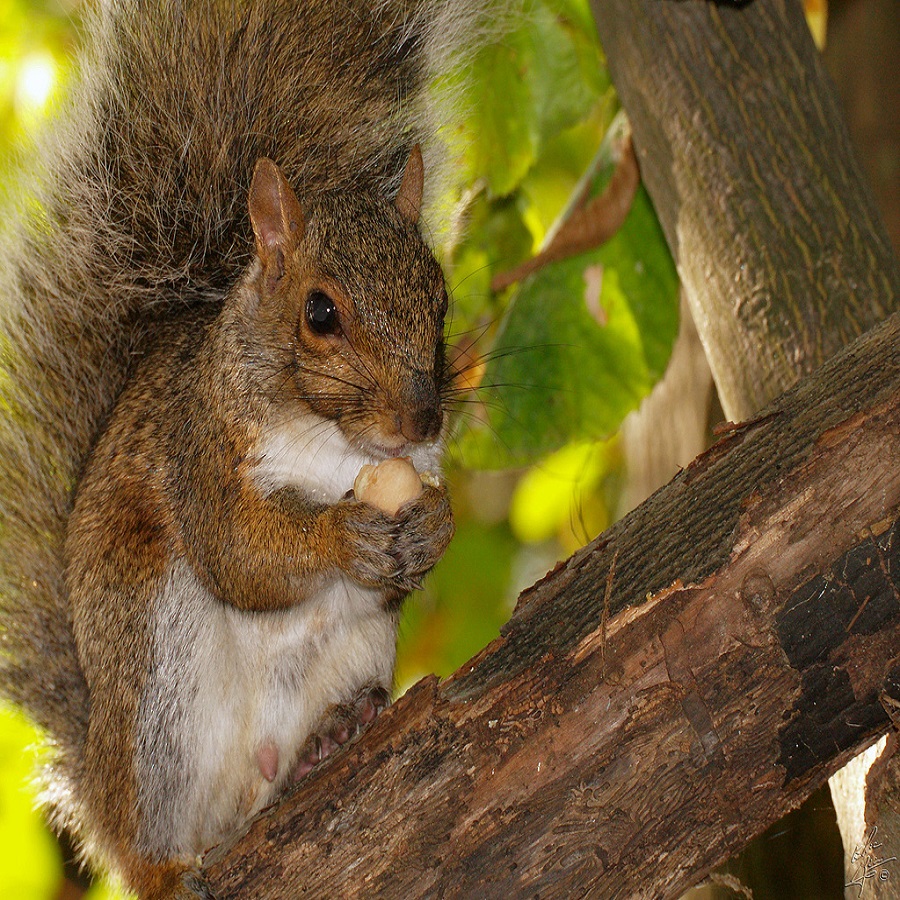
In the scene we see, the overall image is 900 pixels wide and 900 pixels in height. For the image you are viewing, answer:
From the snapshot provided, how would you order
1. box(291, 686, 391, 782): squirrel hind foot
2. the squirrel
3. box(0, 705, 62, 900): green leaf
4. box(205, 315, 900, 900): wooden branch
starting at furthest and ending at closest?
box(0, 705, 62, 900): green leaf → box(291, 686, 391, 782): squirrel hind foot → the squirrel → box(205, 315, 900, 900): wooden branch

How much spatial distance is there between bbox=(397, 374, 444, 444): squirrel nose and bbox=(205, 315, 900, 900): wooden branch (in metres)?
0.44

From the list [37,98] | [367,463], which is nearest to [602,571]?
[367,463]

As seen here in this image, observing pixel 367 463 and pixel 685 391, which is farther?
pixel 685 391

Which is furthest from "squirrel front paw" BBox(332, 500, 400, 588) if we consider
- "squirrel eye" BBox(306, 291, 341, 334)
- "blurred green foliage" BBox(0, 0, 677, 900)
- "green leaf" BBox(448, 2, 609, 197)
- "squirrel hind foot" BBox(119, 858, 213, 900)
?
"green leaf" BBox(448, 2, 609, 197)

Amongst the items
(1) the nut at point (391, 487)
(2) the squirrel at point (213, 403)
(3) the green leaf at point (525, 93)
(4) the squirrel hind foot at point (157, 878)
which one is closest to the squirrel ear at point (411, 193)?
(2) the squirrel at point (213, 403)

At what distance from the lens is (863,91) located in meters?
3.45

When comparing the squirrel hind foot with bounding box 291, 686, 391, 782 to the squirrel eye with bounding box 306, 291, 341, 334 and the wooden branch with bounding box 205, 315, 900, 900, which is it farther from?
the squirrel eye with bounding box 306, 291, 341, 334

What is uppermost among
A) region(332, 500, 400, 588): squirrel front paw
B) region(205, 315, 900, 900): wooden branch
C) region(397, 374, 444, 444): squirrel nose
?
region(397, 374, 444, 444): squirrel nose

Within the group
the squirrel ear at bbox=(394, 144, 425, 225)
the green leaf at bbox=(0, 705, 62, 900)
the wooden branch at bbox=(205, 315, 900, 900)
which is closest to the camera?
the wooden branch at bbox=(205, 315, 900, 900)

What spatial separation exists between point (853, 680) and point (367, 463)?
0.97 meters

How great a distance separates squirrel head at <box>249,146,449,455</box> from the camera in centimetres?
194

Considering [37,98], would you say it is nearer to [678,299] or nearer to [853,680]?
[678,299]

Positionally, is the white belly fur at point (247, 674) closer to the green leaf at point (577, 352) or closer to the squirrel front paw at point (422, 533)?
the squirrel front paw at point (422, 533)

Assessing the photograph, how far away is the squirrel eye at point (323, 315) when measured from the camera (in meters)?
2.00
